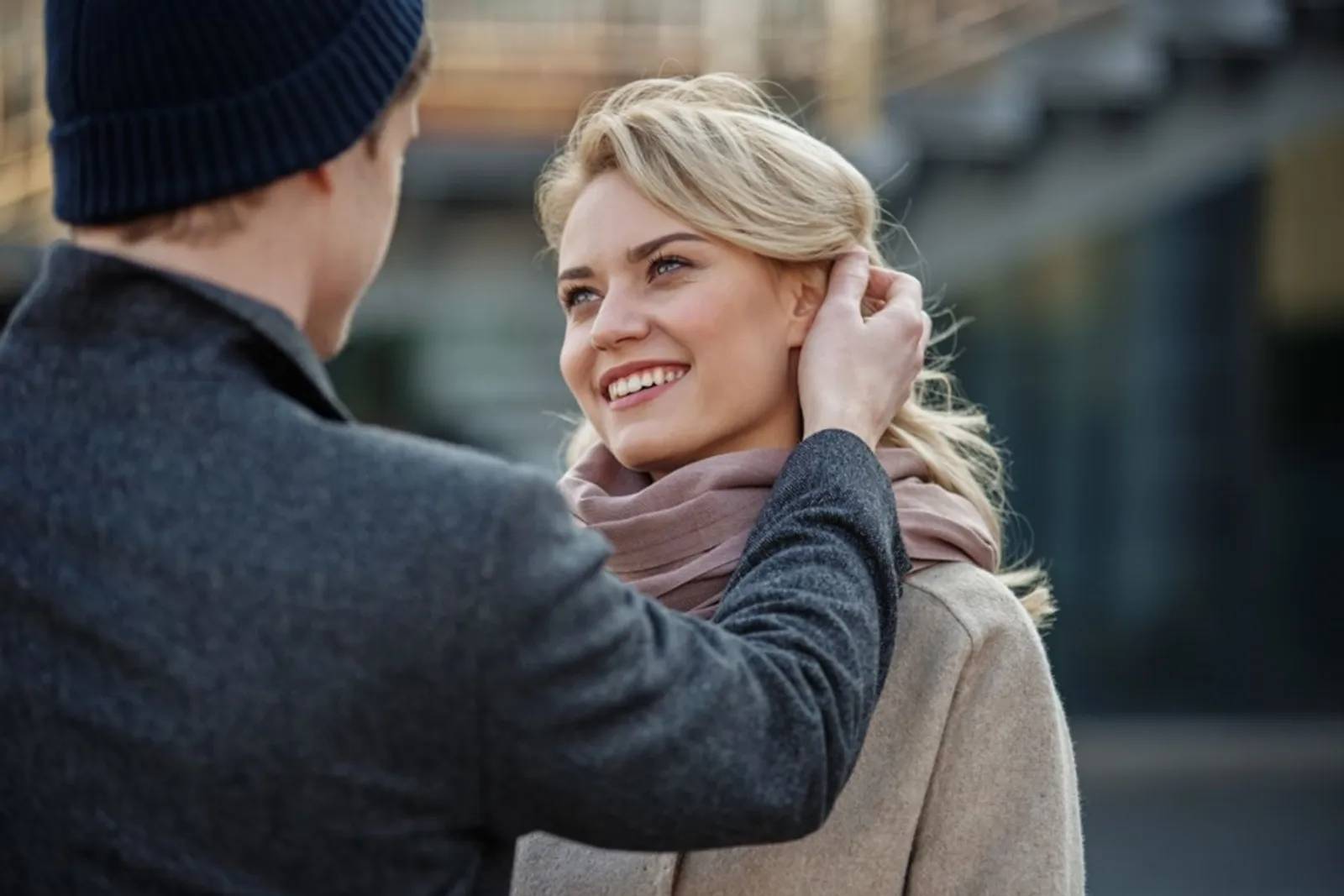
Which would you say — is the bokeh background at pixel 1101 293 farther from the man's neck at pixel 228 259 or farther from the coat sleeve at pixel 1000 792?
the man's neck at pixel 228 259

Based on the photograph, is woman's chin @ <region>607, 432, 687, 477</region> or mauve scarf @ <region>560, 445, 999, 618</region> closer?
mauve scarf @ <region>560, 445, 999, 618</region>

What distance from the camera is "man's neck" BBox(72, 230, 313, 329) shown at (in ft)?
4.72

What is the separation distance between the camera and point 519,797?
1.40 metres

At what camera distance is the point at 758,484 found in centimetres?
220

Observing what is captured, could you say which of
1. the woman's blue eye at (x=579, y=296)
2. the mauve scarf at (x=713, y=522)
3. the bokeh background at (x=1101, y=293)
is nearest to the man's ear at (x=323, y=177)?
the mauve scarf at (x=713, y=522)

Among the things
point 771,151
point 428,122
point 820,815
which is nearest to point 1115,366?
point 428,122

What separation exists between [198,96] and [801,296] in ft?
3.46

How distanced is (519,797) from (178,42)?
0.61 metres

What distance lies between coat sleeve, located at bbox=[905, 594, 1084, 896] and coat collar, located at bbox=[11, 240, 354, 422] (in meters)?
0.97

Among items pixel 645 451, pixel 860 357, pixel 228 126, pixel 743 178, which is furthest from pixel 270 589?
pixel 743 178

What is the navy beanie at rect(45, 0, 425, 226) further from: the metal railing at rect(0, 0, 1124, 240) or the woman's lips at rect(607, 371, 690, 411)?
the metal railing at rect(0, 0, 1124, 240)

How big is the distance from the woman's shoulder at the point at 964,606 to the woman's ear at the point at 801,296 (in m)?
0.33

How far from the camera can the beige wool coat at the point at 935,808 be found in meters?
2.08

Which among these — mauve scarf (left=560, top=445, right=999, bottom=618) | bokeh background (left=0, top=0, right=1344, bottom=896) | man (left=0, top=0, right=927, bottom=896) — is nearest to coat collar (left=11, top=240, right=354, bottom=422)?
man (left=0, top=0, right=927, bottom=896)
